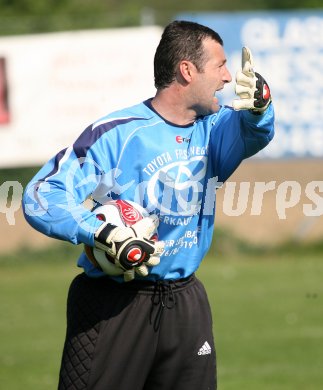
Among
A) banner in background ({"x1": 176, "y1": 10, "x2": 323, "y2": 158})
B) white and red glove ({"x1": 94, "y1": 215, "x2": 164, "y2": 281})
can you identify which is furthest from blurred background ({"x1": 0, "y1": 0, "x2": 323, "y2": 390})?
white and red glove ({"x1": 94, "y1": 215, "x2": 164, "y2": 281})

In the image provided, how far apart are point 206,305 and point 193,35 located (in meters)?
1.22

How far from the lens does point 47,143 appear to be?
11.9 metres

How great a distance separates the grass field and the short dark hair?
3.30 meters

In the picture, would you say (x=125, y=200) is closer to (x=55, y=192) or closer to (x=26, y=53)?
(x=55, y=192)

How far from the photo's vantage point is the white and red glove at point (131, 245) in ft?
13.3

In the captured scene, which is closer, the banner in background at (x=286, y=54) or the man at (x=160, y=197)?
the man at (x=160, y=197)

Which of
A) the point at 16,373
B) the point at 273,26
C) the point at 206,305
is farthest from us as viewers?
the point at 273,26

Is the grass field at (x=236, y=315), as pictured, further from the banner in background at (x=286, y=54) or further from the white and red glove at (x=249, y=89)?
the white and red glove at (x=249, y=89)

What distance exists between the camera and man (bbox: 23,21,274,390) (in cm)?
430

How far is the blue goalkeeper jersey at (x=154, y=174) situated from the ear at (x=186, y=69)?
0.21 m

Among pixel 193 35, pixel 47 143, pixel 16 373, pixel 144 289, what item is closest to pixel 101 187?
pixel 144 289

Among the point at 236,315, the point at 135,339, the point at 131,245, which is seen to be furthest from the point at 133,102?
the point at 131,245

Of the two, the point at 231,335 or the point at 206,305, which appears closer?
the point at 206,305

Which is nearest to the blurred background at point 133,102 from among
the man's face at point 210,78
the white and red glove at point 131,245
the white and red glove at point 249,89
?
the man's face at point 210,78
